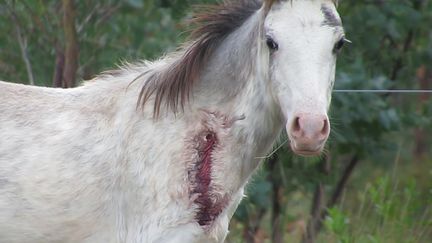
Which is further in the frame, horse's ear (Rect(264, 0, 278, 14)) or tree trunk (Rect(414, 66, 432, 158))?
tree trunk (Rect(414, 66, 432, 158))

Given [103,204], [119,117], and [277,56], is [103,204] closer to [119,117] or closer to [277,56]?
[119,117]

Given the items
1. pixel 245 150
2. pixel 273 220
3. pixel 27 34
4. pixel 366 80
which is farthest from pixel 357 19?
pixel 245 150

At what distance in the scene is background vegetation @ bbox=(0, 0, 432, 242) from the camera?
667 centimetres

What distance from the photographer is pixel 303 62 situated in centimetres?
422

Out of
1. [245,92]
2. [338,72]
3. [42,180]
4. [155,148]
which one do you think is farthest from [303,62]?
[338,72]

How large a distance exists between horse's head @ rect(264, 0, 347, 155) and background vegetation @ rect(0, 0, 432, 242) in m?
2.16

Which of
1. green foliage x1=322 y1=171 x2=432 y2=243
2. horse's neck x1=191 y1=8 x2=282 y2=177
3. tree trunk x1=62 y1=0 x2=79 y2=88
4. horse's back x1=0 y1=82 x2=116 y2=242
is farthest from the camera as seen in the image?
tree trunk x1=62 y1=0 x2=79 y2=88

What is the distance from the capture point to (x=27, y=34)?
721cm

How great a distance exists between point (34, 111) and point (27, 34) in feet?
8.19

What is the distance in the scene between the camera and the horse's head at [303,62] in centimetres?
412

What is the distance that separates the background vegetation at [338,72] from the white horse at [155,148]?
181cm

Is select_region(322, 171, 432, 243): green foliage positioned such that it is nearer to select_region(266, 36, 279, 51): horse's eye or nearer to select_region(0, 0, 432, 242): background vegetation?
select_region(0, 0, 432, 242): background vegetation

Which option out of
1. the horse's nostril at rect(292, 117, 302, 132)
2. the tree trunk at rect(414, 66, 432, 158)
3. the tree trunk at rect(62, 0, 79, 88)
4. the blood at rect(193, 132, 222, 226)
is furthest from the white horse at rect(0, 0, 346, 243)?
the tree trunk at rect(414, 66, 432, 158)

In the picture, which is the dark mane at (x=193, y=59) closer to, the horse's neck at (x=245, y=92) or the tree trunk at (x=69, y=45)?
the horse's neck at (x=245, y=92)
